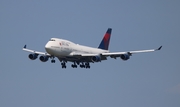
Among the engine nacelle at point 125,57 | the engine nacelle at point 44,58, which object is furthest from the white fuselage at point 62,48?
the engine nacelle at point 125,57

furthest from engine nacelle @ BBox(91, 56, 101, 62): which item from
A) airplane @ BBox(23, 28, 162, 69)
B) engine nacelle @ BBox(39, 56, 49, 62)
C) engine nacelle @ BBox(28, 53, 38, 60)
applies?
engine nacelle @ BBox(28, 53, 38, 60)

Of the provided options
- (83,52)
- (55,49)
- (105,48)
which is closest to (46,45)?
(55,49)

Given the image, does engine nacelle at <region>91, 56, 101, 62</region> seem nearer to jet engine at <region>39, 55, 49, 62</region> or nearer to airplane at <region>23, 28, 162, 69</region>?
airplane at <region>23, 28, 162, 69</region>

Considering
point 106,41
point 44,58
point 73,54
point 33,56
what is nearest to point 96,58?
point 73,54

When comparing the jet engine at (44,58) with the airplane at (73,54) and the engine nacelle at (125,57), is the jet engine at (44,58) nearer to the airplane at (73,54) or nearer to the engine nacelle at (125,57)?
the airplane at (73,54)

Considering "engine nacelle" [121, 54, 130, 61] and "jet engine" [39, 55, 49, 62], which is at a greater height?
"engine nacelle" [121, 54, 130, 61]

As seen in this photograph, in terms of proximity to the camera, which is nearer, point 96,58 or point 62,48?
point 62,48

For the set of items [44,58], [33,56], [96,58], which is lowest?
[44,58]

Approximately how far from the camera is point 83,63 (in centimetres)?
14025

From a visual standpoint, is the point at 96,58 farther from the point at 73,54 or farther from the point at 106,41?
the point at 106,41

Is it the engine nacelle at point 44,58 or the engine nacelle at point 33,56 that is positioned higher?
the engine nacelle at point 33,56

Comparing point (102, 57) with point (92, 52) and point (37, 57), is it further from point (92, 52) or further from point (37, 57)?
point (37, 57)

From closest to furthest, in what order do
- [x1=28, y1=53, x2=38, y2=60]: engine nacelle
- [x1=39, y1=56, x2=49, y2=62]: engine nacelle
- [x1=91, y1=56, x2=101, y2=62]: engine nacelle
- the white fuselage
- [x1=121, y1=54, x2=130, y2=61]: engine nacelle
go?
the white fuselage → [x1=121, y1=54, x2=130, y2=61]: engine nacelle → [x1=91, y1=56, x2=101, y2=62]: engine nacelle → [x1=39, y1=56, x2=49, y2=62]: engine nacelle → [x1=28, y1=53, x2=38, y2=60]: engine nacelle

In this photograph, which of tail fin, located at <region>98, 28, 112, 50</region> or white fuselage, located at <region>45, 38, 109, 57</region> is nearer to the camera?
white fuselage, located at <region>45, 38, 109, 57</region>
